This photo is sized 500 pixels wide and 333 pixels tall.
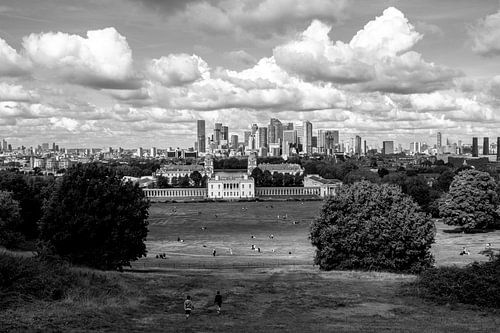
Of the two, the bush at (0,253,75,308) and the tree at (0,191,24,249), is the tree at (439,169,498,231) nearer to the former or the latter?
the tree at (0,191,24,249)

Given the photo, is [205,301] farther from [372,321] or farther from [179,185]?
[179,185]

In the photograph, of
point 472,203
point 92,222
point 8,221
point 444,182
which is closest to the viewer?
point 92,222

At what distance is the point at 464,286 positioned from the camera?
24.1 metres

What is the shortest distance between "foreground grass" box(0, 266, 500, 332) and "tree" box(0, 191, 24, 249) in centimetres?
1984

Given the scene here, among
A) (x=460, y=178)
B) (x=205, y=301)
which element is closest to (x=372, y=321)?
(x=205, y=301)

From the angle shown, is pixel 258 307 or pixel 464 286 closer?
pixel 258 307

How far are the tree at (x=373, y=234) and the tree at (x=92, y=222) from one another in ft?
41.8

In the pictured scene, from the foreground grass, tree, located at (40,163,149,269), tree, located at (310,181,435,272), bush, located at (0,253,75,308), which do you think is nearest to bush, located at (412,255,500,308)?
the foreground grass

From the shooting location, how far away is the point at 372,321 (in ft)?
66.2

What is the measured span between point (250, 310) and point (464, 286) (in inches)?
391

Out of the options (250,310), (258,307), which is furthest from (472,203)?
(250,310)

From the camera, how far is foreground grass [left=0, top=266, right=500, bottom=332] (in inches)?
718

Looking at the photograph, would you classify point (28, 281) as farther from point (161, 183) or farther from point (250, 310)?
point (161, 183)

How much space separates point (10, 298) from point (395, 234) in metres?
24.0
